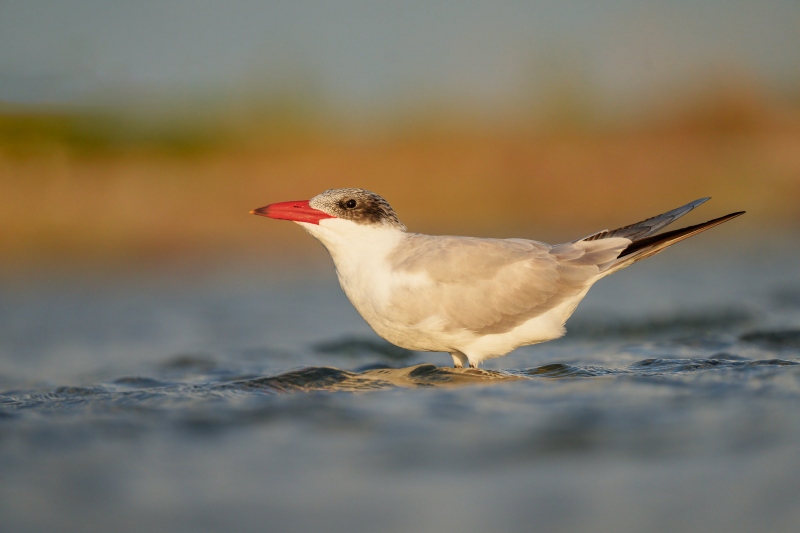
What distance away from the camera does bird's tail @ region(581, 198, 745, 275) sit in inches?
209

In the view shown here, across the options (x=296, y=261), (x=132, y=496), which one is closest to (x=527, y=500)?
(x=132, y=496)

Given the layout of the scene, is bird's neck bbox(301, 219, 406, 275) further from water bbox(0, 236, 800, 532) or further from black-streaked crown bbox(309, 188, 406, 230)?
water bbox(0, 236, 800, 532)

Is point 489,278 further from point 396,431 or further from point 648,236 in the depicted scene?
point 396,431

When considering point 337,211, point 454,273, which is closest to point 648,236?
point 454,273

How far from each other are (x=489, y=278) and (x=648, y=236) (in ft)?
3.40

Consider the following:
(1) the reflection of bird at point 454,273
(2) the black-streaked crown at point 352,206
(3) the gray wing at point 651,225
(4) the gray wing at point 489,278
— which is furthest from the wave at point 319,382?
(2) the black-streaked crown at point 352,206

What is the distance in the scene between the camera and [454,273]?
5492mm

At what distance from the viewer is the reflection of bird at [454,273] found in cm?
539

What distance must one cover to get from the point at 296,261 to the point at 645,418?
24.5 ft

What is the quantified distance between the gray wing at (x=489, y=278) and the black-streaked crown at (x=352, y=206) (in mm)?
260

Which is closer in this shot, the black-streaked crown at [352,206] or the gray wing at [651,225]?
the black-streaked crown at [352,206]

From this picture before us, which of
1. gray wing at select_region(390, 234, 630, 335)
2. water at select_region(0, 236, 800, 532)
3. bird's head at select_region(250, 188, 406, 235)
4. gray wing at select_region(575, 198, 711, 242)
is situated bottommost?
water at select_region(0, 236, 800, 532)

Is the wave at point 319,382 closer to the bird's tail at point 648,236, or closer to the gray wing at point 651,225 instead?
the bird's tail at point 648,236

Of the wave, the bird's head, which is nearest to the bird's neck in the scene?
the bird's head
